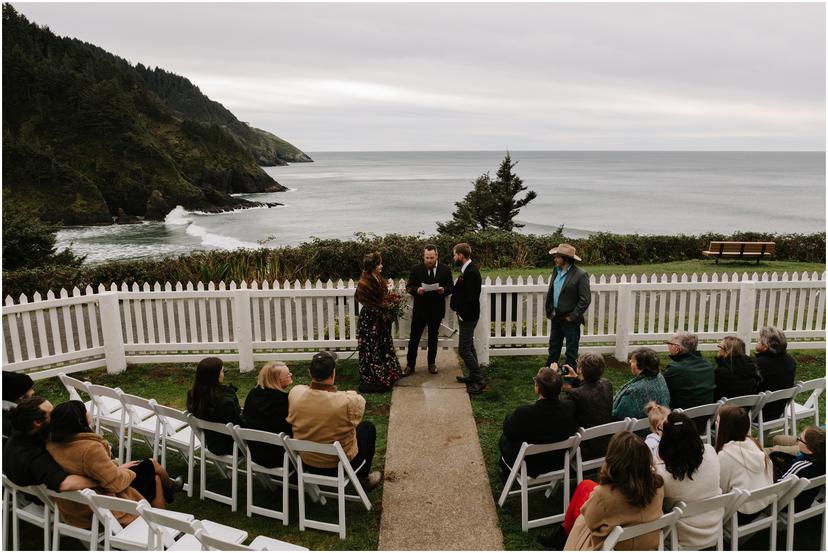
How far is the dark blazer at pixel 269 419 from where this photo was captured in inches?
200

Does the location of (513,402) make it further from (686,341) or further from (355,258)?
(355,258)

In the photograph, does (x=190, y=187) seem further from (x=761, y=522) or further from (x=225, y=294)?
(x=761, y=522)

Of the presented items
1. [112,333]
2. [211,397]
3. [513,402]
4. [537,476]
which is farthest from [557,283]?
[112,333]

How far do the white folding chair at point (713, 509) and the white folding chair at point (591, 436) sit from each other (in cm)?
86

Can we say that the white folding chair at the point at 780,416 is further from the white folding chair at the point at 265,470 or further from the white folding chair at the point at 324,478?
the white folding chair at the point at 265,470

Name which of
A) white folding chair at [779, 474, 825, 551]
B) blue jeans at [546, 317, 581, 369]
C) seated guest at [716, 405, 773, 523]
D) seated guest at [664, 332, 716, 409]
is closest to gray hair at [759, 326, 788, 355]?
seated guest at [664, 332, 716, 409]

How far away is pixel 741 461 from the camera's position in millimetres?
4277

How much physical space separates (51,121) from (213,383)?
86.5 metres

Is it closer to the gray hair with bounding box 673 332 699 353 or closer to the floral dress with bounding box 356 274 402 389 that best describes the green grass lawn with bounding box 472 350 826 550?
the floral dress with bounding box 356 274 402 389

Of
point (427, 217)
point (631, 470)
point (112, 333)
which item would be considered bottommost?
point (427, 217)

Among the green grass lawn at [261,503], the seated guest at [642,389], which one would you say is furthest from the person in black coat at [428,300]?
the seated guest at [642,389]

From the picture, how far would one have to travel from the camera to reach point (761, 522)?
14.2 ft

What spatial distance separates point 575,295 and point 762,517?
3.82 metres

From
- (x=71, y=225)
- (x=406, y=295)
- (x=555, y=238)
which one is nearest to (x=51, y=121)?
(x=71, y=225)
